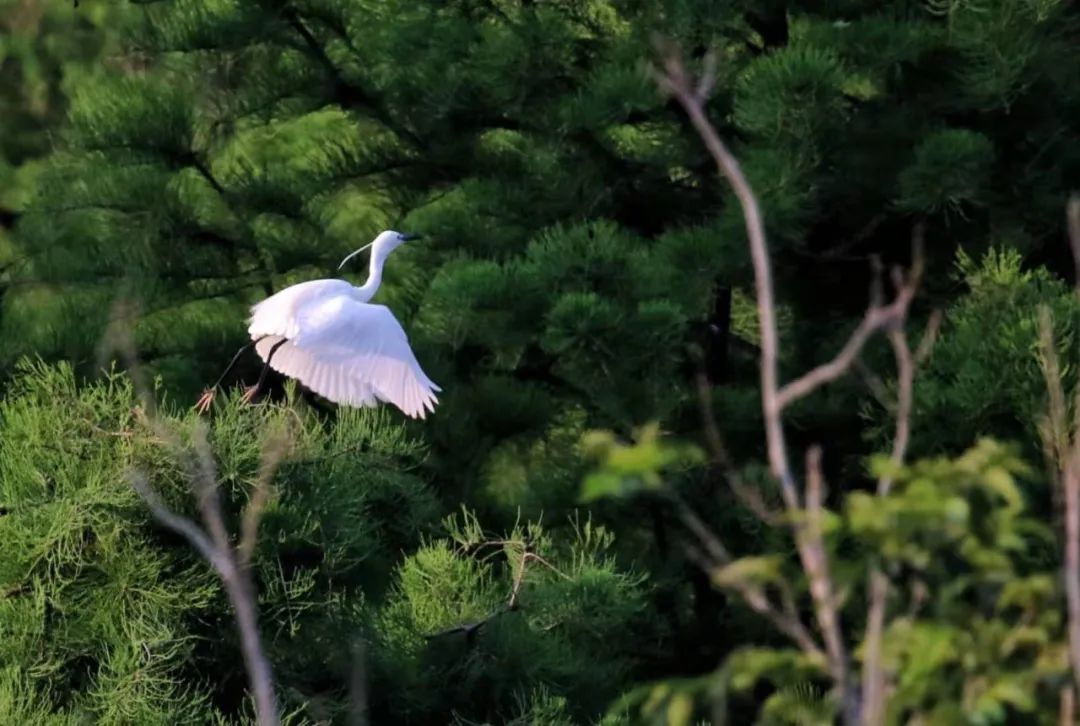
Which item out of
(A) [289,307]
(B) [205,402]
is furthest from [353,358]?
(B) [205,402]

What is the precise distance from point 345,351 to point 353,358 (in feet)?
0.10

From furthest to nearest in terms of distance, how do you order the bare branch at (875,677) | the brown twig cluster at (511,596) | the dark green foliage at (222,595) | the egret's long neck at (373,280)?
the egret's long neck at (373,280)
the brown twig cluster at (511,596)
the dark green foliage at (222,595)
the bare branch at (875,677)

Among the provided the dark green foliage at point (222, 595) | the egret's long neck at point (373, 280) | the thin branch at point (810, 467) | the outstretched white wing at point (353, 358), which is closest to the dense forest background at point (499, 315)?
the dark green foliage at point (222, 595)

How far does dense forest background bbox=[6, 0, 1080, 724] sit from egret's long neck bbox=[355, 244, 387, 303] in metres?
0.20

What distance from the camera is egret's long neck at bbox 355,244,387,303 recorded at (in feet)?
20.9

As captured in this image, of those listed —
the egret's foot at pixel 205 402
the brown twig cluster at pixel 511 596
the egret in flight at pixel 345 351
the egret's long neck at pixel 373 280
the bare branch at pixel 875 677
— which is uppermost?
the bare branch at pixel 875 677

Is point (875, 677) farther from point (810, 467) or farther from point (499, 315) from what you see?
point (499, 315)

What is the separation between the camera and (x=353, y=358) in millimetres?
5988

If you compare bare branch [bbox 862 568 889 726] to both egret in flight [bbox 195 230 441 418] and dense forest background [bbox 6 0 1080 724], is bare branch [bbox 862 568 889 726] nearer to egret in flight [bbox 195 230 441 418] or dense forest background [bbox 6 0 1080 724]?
dense forest background [bbox 6 0 1080 724]

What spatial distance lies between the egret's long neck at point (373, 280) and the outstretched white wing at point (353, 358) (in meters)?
0.28

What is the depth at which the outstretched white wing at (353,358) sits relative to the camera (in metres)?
5.97

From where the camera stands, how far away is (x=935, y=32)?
22.6 feet

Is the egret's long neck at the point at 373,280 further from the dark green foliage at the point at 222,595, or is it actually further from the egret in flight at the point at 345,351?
the dark green foliage at the point at 222,595

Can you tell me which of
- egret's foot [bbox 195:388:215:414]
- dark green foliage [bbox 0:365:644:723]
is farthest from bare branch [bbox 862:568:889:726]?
egret's foot [bbox 195:388:215:414]
